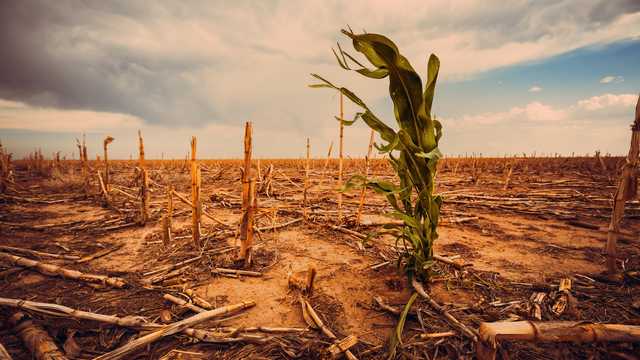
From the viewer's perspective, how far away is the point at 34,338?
2125 mm

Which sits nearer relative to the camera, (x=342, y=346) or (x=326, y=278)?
(x=342, y=346)

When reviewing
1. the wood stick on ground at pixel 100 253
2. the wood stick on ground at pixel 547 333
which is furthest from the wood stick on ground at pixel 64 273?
the wood stick on ground at pixel 547 333

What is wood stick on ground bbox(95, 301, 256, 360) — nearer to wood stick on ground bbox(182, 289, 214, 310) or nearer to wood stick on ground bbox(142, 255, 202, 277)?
wood stick on ground bbox(182, 289, 214, 310)

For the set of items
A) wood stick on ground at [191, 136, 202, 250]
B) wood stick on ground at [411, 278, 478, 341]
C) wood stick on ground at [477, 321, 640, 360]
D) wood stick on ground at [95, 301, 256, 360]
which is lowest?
wood stick on ground at [95, 301, 256, 360]

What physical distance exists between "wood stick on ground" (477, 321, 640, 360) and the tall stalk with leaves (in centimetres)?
95

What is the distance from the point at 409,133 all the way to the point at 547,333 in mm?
1730

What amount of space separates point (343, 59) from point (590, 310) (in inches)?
127

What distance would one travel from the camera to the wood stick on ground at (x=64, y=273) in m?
3.02

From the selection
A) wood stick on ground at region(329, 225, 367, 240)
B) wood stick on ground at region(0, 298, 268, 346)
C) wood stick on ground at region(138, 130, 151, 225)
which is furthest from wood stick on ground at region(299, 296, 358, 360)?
wood stick on ground at region(138, 130, 151, 225)

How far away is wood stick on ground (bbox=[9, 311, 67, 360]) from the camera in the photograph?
198 cm

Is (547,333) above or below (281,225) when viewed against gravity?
above

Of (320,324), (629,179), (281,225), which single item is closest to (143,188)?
(281,225)

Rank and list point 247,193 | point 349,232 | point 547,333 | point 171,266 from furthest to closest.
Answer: point 349,232, point 171,266, point 247,193, point 547,333

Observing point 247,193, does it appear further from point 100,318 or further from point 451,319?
point 451,319
